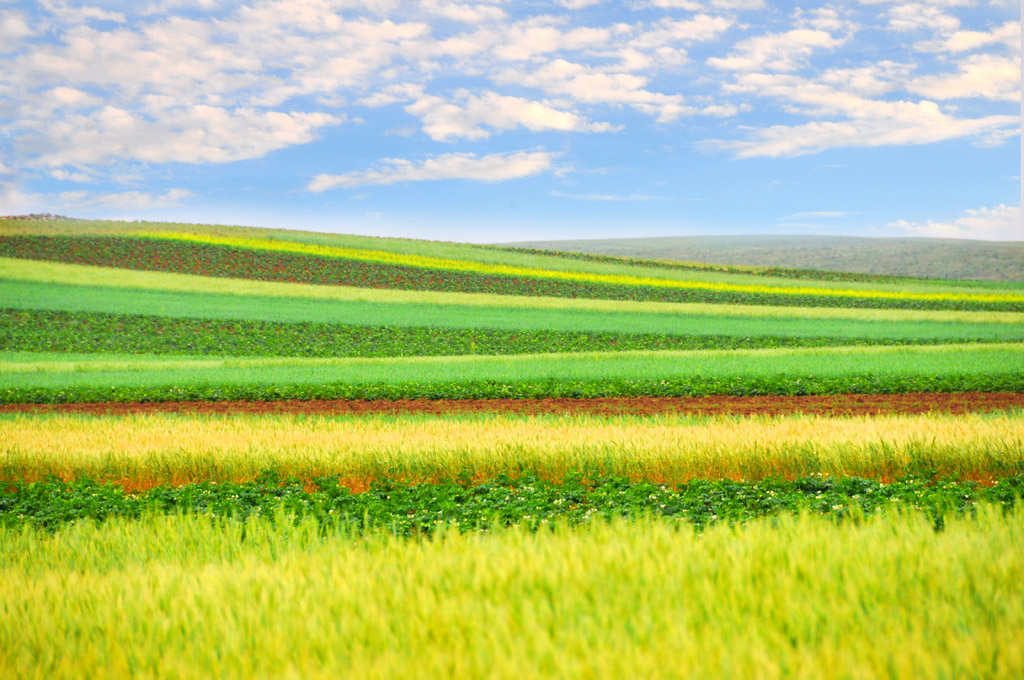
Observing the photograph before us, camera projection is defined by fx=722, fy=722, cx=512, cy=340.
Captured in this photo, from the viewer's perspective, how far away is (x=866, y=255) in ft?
434

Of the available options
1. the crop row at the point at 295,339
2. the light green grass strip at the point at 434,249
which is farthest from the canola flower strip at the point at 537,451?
the light green grass strip at the point at 434,249

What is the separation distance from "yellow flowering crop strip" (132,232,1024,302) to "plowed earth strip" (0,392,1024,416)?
124 feet

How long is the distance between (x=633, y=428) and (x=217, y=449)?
7.24 meters

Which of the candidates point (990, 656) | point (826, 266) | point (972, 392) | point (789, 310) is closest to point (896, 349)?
point (972, 392)

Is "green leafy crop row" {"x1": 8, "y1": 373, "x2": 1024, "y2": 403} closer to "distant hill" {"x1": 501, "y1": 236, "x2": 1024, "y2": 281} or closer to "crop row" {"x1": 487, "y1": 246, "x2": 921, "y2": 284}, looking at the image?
"crop row" {"x1": 487, "y1": 246, "x2": 921, "y2": 284}

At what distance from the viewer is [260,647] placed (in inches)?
146

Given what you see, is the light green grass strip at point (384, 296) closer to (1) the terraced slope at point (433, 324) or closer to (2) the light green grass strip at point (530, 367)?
(1) the terraced slope at point (433, 324)

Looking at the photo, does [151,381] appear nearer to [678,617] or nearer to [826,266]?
[678,617]

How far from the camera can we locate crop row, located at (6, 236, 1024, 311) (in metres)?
51.2


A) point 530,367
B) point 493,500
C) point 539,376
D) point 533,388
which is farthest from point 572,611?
point 530,367

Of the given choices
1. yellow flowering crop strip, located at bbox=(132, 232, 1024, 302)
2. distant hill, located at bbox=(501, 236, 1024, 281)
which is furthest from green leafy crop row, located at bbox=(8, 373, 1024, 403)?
distant hill, located at bbox=(501, 236, 1024, 281)

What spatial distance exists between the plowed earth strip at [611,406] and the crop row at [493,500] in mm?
7472

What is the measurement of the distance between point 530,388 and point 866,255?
13030 centimetres

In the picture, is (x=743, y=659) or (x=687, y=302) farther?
(x=687, y=302)
